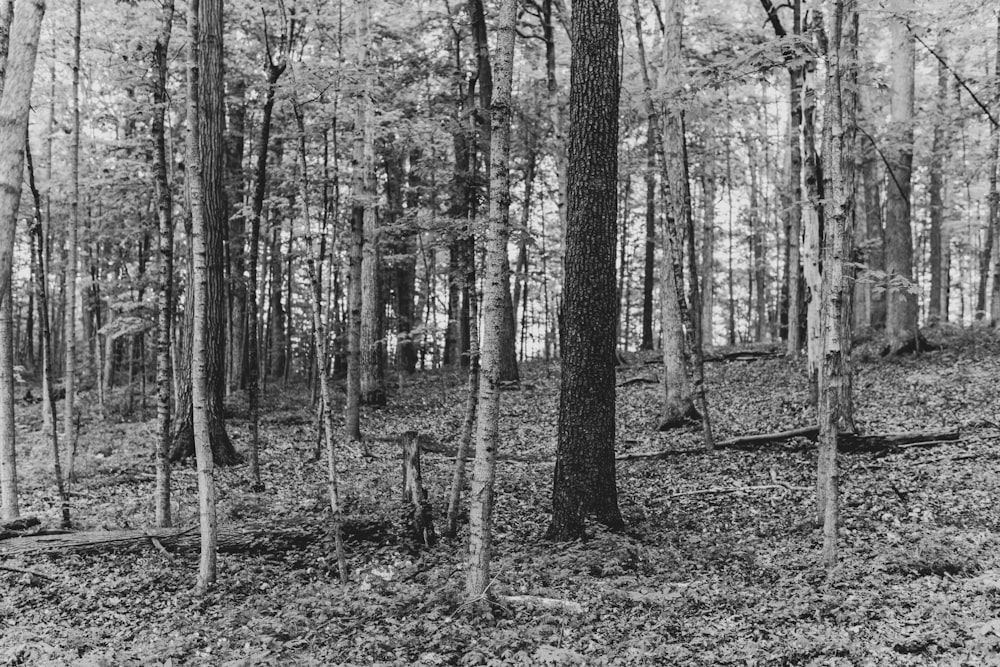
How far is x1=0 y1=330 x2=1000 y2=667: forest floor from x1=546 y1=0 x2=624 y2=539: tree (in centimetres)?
52

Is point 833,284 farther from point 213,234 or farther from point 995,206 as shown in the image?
point 995,206

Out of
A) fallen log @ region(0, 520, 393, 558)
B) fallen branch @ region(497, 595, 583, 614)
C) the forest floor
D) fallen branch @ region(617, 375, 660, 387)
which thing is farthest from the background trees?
fallen branch @ region(617, 375, 660, 387)

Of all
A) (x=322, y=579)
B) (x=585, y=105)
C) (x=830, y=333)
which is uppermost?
(x=585, y=105)

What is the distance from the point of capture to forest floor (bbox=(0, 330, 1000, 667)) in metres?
4.48

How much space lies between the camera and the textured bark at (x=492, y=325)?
509 cm

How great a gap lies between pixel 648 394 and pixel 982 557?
9440mm

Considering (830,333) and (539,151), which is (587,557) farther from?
(539,151)

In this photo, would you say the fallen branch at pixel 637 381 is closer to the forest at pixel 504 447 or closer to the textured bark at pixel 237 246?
the forest at pixel 504 447

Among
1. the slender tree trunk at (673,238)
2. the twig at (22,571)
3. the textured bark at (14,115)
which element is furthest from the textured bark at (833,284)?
the twig at (22,571)

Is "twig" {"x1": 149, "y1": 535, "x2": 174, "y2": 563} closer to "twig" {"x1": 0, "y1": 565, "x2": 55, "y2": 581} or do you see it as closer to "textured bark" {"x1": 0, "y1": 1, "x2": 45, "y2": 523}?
"twig" {"x1": 0, "y1": 565, "x2": 55, "y2": 581}

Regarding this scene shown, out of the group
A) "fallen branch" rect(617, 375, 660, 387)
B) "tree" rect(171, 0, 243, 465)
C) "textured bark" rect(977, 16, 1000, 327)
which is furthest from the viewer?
"fallen branch" rect(617, 375, 660, 387)

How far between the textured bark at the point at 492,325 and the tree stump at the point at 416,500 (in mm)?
1593

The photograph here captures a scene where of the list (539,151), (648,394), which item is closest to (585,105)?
(648,394)

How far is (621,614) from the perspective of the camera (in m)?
5.01
